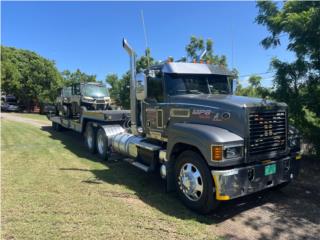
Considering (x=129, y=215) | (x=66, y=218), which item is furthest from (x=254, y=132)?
(x=66, y=218)

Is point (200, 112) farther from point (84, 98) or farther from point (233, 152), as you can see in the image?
point (84, 98)

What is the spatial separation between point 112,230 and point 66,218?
84 cm

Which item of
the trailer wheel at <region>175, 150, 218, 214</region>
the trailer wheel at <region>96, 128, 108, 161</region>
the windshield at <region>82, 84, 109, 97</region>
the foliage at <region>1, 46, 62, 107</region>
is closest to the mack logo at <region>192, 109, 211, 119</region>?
the trailer wheel at <region>175, 150, 218, 214</region>

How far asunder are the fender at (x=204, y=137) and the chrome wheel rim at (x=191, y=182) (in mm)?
433

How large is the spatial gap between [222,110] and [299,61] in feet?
12.3

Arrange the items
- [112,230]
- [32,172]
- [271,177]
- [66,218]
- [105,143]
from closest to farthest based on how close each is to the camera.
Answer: [112,230]
[66,218]
[271,177]
[32,172]
[105,143]

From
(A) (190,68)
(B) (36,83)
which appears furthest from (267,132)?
(B) (36,83)

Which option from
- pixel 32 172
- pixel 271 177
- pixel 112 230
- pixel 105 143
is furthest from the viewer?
pixel 105 143

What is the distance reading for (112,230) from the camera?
4156mm

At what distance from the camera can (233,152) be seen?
450 centimetres

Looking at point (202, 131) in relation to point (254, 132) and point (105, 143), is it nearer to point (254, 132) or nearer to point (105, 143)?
point (254, 132)

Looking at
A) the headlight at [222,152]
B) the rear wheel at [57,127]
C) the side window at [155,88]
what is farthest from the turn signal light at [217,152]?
the rear wheel at [57,127]

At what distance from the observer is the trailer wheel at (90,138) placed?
31.9 feet

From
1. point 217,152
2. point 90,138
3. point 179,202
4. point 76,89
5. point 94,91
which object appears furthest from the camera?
point 94,91
